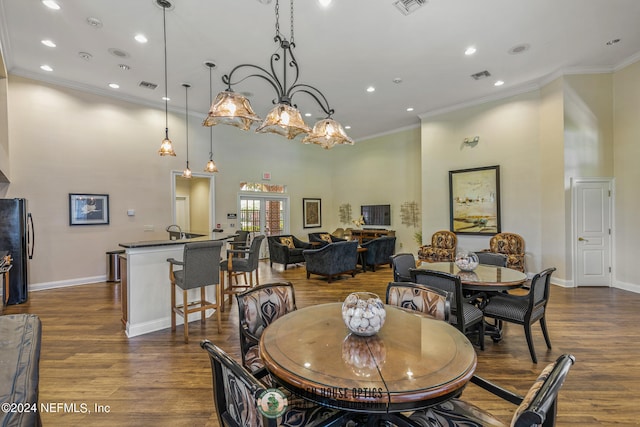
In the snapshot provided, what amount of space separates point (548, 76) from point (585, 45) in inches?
39.0

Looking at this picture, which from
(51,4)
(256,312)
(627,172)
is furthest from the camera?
(627,172)

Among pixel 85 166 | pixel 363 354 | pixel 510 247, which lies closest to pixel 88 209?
pixel 85 166

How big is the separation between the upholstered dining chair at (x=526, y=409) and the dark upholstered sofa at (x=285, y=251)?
6022mm

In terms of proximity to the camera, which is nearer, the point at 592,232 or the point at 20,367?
the point at 20,367

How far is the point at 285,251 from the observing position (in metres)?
7.28

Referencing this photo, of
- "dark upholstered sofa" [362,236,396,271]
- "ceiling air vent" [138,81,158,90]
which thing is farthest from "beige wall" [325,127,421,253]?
"ceiling air vent" [138,81,158,90]

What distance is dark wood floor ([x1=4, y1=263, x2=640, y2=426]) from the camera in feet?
6.77

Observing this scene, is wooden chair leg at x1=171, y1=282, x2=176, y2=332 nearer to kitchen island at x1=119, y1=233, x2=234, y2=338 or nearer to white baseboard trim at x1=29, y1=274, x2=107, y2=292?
kitchen island at x1=119, y1=233, x2=234, y2=338

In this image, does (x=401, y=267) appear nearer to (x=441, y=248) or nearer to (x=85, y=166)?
(x=441, y=248)

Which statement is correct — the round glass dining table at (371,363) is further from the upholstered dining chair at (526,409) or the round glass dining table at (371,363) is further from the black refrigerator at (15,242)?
the black refrigerator at (15,242)

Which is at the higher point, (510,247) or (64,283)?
(510,247)

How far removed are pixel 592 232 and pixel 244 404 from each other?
6972 millimetres

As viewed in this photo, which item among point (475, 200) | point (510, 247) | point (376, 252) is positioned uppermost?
point (475, 200)

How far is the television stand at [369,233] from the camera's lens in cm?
Result: 885
